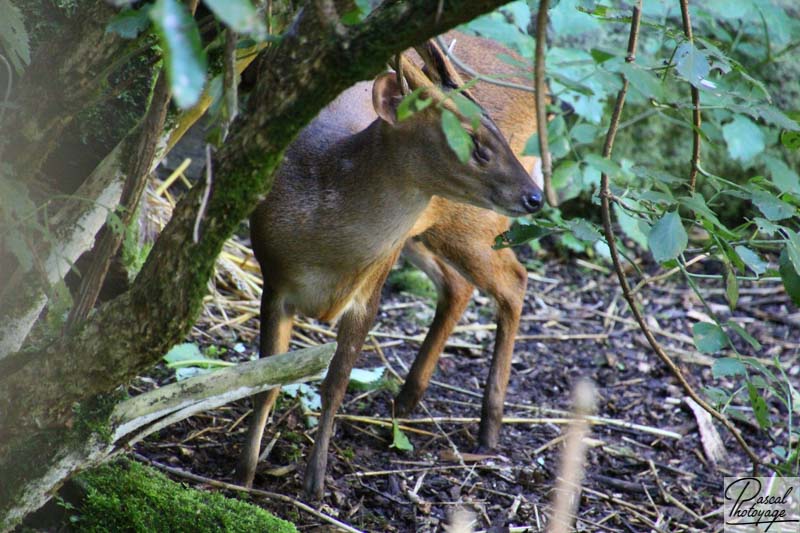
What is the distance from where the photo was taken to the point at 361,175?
→ 353 centimetres

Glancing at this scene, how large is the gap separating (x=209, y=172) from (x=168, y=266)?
38 centimetres

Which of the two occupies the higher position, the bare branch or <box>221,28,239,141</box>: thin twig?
<box>221,28,239,141</box>: thin twig

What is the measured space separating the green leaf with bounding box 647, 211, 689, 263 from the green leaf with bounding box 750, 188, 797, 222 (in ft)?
0.72

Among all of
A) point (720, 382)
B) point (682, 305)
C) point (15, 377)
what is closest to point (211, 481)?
point (15, 377)

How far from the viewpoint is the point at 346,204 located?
11.6 feet

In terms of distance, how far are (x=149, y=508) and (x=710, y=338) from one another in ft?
5.22

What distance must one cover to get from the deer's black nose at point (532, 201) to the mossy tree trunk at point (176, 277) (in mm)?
1310

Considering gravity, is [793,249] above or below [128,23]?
below

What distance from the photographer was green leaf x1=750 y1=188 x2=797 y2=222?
101 inches

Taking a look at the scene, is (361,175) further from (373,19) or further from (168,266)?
(373,19)

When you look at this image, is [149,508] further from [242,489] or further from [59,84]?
[59,84]

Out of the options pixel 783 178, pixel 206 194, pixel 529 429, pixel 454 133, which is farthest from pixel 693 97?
pixel 529 429

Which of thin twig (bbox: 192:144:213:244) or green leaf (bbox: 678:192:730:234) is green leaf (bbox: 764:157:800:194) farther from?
thin twig (bbox: 192:144:213:244)

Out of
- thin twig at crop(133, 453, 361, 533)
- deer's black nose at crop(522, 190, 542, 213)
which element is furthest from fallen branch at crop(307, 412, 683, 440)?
deer's black nose at crop(522, 190, 542, 213)
